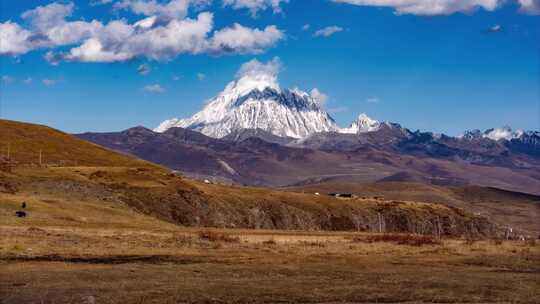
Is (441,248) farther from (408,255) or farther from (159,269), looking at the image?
(159,269)

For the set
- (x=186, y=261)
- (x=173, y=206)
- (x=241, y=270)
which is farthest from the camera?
(x=173, y=206)

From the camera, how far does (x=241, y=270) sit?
46.7m

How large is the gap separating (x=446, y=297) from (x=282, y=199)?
394 ft

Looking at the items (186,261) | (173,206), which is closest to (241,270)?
(186,261)

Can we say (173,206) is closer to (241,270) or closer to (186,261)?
(186,261)

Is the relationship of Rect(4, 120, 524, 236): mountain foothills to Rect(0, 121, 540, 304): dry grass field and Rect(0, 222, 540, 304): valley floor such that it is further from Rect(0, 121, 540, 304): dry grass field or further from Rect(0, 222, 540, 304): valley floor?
Rect(0, 222, 540, 304): valley floor

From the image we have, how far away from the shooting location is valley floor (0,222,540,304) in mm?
35438

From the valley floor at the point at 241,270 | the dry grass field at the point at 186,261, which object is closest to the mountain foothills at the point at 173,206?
the dry grass field at the point at 186,261

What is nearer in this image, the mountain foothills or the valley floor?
the valley floor

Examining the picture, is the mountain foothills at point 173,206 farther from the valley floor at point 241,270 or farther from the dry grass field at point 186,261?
the valley floor at point 241,270

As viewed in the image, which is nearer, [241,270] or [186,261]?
[241,270]

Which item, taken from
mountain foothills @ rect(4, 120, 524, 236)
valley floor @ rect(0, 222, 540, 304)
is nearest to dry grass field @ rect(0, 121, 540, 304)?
valley floor @ rect(0, 222, 540, 304)

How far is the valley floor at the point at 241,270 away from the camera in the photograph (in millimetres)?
35438

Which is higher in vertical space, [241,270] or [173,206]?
[173,206]
